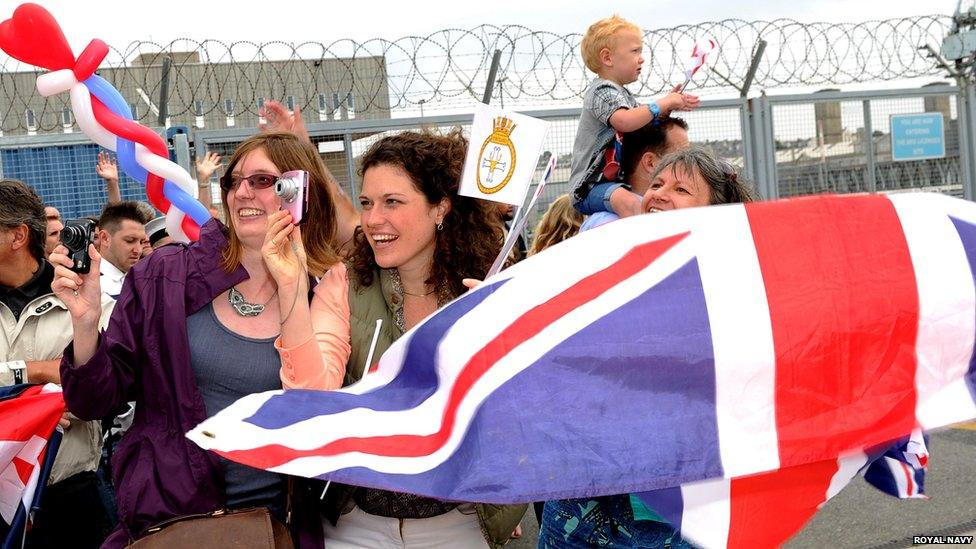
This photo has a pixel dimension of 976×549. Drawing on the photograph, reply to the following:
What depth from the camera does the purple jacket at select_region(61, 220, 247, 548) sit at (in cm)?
265

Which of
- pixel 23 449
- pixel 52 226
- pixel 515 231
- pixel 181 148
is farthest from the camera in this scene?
pixel 181 148

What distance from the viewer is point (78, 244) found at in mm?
2701

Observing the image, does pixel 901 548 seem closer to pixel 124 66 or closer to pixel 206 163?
pixel 206 163

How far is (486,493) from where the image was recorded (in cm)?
222

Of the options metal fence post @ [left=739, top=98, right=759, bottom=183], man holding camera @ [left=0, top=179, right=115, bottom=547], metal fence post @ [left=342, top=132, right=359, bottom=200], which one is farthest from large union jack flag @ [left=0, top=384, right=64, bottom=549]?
metal fence post @ [left=739, top=98, right=759, bottom=183]

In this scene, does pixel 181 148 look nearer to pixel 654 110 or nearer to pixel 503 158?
pixel 654 110

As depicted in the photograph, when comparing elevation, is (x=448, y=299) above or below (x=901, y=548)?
above

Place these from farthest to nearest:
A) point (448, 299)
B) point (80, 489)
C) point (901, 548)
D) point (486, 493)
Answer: point (901, 548)
point (80, 489)
point (448, 299)
point (486, 493)

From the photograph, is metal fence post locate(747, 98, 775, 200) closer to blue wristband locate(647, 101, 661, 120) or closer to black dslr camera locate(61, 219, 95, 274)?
blue wristband locate(647, 101, 661, 120)

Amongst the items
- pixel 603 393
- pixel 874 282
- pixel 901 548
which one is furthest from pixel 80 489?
pixel 901 548

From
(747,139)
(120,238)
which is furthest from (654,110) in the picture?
(747,139)

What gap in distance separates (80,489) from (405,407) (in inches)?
81.8

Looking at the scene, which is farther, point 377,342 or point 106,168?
point 106,168

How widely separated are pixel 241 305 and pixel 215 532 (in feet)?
2.22
